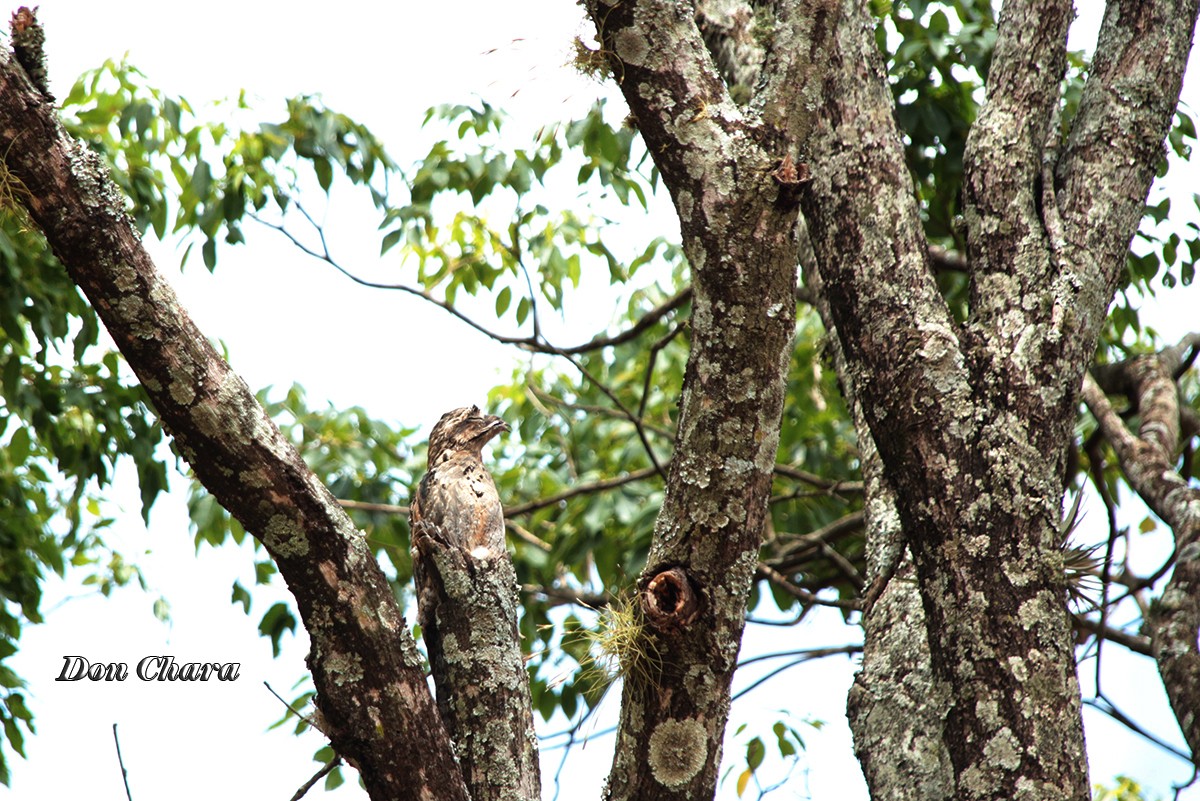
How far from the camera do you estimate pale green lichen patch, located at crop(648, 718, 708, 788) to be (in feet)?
6.88

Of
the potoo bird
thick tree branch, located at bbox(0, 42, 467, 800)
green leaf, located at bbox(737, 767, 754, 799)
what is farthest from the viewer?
green leaf, located at bbox(737, 767, 754, 799)

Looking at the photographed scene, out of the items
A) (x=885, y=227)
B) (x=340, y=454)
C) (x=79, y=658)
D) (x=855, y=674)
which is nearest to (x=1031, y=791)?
(x=855, y=674)

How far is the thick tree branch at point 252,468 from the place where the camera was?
5.92ft

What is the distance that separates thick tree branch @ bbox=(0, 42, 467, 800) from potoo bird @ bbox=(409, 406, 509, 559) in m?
0.51

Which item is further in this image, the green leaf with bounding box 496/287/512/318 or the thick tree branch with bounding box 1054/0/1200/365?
the green leaf with bounding box 496/287/512/318

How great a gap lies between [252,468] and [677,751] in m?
0.94

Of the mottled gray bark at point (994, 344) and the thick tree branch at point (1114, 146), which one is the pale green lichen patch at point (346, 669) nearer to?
the mottled gray bark at point (994, 344)

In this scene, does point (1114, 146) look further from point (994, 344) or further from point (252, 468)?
point (252, 468)

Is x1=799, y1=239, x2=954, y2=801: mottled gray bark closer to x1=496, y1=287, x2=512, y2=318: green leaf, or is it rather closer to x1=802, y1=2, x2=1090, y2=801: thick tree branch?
x1=802, y1=2, x2=1090, y2=801: thick tree branch

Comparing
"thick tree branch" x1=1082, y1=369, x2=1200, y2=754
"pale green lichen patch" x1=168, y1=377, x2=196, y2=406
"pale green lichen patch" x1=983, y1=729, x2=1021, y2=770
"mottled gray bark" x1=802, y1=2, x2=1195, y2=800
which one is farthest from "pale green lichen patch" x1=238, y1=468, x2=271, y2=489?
"thick tree branch" x1=1082, y1=369, x2=1200, y2=754

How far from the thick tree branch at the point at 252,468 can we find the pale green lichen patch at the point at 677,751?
38 centimetres

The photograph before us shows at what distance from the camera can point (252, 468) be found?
6.07 feet

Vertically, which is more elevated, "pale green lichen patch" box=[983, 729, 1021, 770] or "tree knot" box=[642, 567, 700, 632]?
"tree knot" box=[642, 567, 700, 632]

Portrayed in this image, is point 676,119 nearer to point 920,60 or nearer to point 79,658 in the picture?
point 79,658
